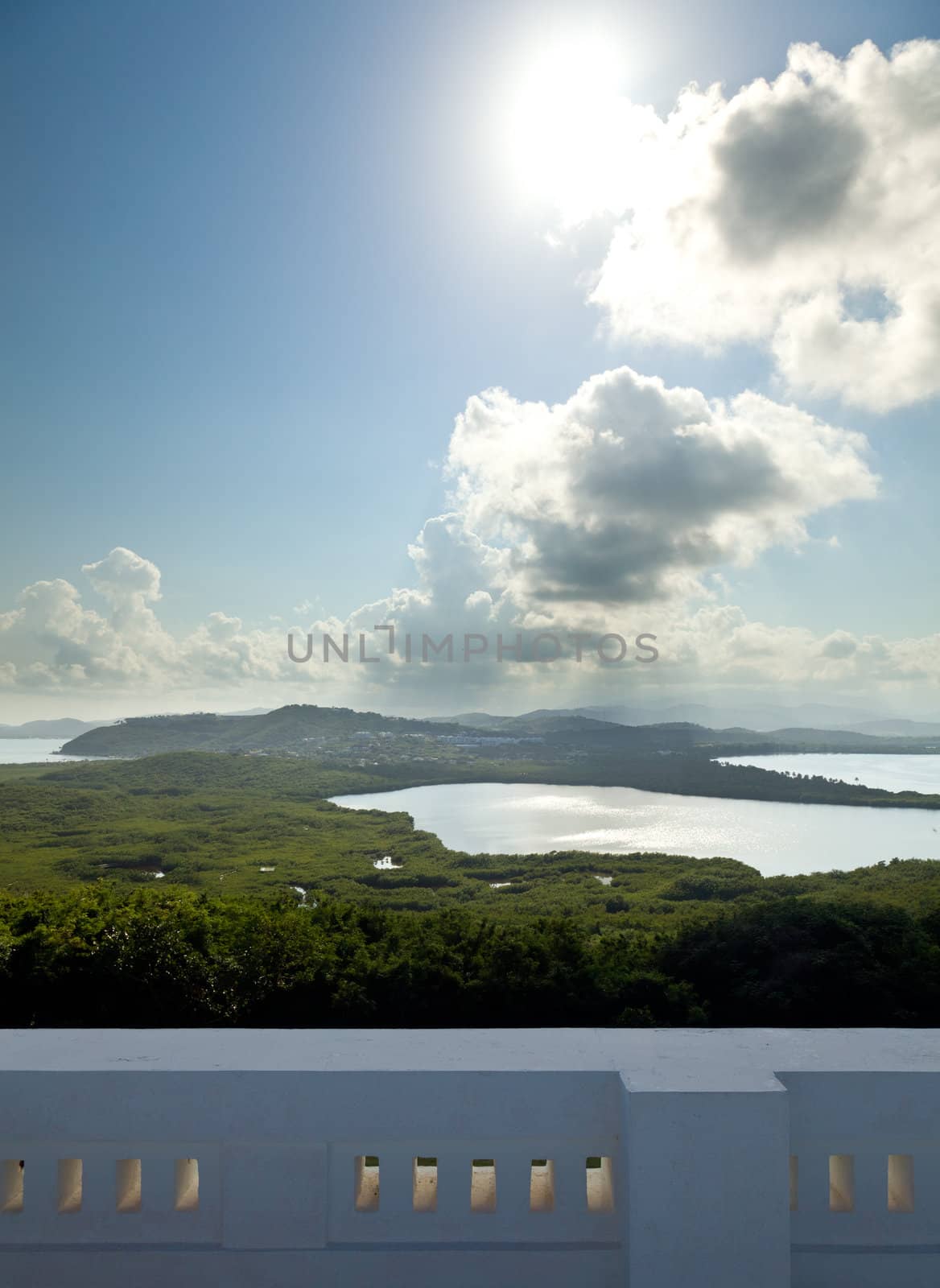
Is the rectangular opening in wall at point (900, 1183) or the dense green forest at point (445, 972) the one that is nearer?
the rectangular opening in wall at point (900, 1183)

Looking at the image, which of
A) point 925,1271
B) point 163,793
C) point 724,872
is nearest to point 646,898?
point 724,872

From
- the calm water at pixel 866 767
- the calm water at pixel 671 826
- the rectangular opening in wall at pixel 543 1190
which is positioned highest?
the rectangular opening in wall at pixel 543 1190

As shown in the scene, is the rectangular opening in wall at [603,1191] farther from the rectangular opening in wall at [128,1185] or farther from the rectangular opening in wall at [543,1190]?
the rectangular opening in wall at [128,1185]

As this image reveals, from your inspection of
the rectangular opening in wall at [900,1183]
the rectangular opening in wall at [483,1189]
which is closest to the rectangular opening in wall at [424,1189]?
the rectangular opening in wall at [483,1189]

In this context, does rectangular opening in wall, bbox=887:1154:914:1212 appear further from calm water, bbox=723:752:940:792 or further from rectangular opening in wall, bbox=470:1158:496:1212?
calm water, bbox=723:752:940:792

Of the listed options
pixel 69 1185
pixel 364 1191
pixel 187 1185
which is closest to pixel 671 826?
pixel 364 1191

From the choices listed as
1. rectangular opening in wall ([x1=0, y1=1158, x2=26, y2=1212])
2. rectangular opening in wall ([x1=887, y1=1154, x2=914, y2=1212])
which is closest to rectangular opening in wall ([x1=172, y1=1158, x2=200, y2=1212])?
rectangular opening in wall ([x1=0, y1=1158, x2=26, y2=1212])
